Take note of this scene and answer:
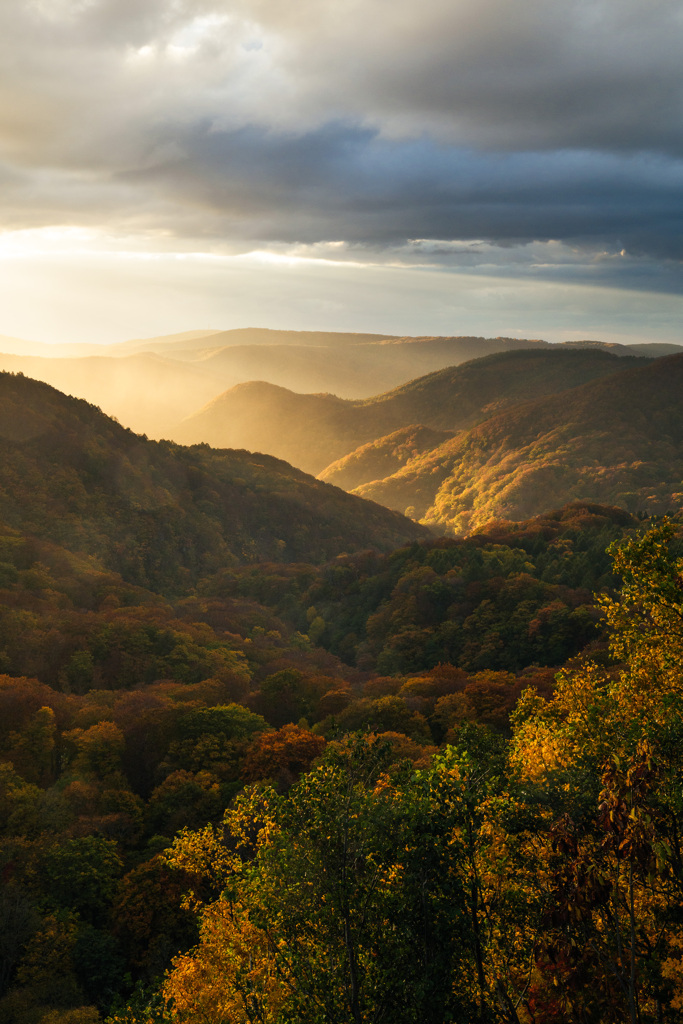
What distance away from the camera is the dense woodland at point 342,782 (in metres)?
15.4

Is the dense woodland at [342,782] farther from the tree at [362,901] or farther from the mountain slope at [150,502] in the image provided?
the mountain slope at [150,502]

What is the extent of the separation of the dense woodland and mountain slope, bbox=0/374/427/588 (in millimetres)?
1253

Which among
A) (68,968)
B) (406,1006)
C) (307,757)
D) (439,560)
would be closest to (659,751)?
(406,1006)

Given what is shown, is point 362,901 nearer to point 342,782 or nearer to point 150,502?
point 342,782

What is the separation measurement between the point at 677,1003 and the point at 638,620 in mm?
8671

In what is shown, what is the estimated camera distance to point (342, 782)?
16.0 metres

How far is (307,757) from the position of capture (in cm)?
4641

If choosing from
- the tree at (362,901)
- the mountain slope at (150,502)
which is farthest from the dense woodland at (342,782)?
the mountain slope at (150,502)

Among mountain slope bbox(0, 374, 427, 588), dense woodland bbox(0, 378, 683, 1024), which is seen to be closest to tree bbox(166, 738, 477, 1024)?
dense woodland bbox(0, 378, 683, 1024)

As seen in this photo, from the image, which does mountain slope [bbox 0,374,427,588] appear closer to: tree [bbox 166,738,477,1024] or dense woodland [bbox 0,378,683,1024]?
dense woodland [bbox 0,378,683,1024]

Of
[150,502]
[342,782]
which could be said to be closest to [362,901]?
[342,782]

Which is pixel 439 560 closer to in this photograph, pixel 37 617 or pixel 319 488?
pixel 37 617

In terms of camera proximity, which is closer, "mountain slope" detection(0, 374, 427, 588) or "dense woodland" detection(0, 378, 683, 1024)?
"dense woodland" detection(0, 378, 683, 1024)

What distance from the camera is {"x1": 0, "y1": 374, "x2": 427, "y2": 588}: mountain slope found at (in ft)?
375
